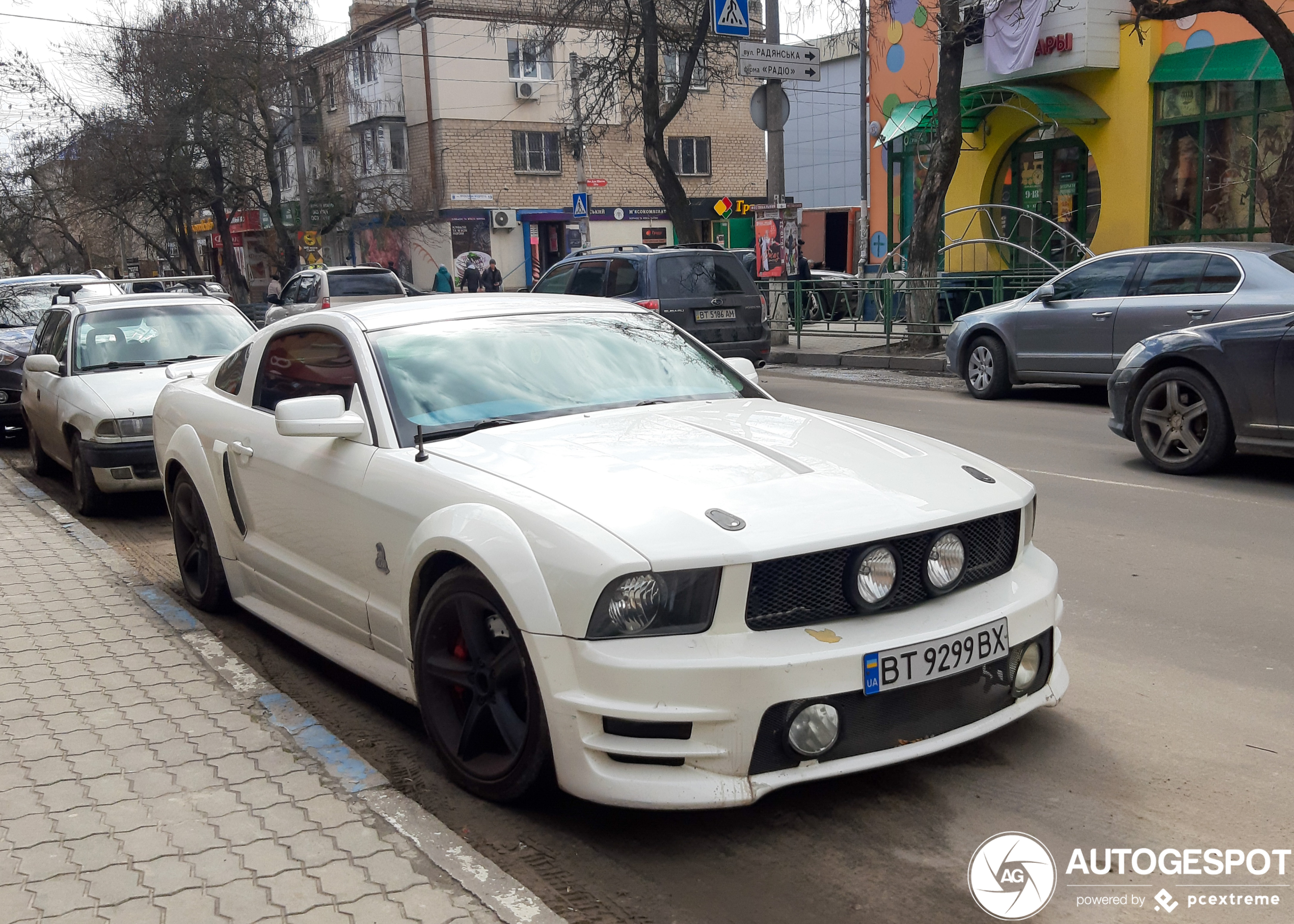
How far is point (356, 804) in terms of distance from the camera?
11.8ft

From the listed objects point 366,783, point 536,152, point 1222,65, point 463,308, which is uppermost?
point 536,152

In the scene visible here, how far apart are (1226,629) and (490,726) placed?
324 centimetres

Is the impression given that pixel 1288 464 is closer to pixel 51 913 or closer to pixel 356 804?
pixel 356 804

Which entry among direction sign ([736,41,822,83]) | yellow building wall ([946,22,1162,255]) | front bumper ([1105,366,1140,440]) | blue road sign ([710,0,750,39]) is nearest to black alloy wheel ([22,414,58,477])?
front bumper ([1105,366,1140,440])

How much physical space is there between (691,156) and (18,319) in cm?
3848

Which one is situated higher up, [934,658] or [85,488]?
[934,658]

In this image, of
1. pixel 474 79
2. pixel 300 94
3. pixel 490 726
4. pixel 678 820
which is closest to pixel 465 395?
pixel 490 726

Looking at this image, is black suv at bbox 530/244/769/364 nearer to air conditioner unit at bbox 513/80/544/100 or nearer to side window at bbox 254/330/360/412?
side window at bbox 254/330/360/412

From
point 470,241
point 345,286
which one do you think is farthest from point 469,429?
point 470,241

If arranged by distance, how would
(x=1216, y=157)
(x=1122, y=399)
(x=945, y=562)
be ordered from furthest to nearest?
(x=1216, y=157), (x=1122, y=399), (x=945, y=562)

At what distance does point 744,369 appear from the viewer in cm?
516

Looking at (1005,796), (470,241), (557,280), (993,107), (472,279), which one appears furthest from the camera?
(470,241)

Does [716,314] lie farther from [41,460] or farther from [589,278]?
[41,460]

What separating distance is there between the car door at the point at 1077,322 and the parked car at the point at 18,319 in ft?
33.8
